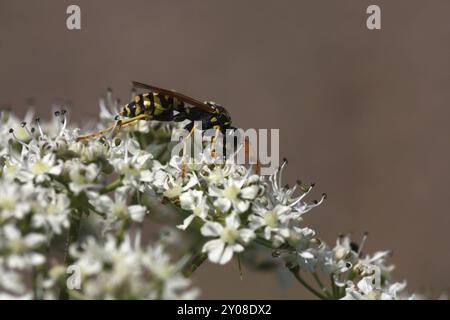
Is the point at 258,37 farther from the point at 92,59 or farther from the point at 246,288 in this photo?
the point at 246,288

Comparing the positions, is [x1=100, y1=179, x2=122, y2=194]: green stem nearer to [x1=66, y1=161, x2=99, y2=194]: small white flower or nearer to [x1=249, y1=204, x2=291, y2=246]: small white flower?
[x1=66, y1=161, x2=99, y2=194]: small white flower

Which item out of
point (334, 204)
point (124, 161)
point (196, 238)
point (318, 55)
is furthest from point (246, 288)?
point (124, 161)

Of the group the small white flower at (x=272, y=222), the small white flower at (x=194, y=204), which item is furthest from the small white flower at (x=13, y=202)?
the small white flower at (x=272, y=222)

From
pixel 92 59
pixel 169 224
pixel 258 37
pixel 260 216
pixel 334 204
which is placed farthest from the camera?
pixel 258 37

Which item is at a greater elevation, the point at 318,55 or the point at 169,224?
the point at 318,55

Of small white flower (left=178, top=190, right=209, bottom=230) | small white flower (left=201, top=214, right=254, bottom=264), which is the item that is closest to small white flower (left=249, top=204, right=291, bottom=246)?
small white flower (left=201, top=214, right=254, bottom=264)

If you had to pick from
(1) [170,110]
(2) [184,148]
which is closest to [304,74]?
(1) [170,110]
